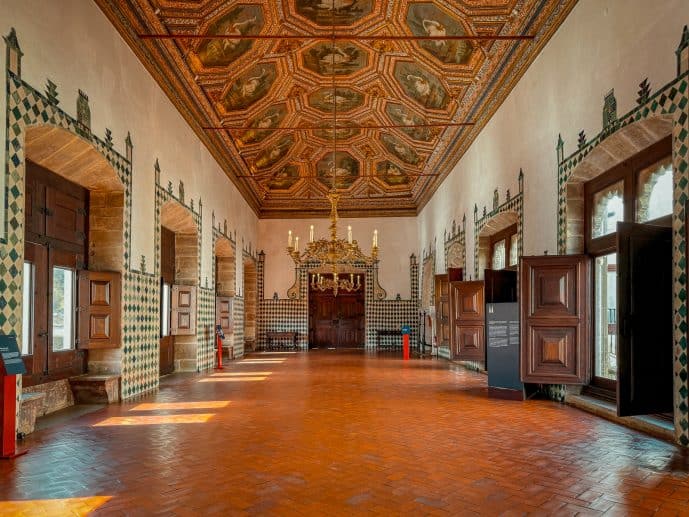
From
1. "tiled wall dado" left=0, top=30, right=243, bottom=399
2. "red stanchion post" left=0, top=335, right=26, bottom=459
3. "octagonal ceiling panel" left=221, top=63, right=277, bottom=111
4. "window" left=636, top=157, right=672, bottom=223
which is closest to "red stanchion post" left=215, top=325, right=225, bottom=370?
"tiled wall dado" left=0, top=30, right=243, bottom=399

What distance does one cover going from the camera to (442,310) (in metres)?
15.2

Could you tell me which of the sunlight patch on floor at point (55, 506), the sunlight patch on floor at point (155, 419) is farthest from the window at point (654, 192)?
the sunlight patch on floor at point (55, 506)

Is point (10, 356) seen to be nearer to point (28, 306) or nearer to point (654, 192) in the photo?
point (28, 306)

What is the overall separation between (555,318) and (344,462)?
430 centimetres

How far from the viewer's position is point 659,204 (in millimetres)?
6484

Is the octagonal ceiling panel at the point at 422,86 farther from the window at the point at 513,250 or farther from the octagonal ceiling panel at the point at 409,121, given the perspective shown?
the window at the point at 513,250

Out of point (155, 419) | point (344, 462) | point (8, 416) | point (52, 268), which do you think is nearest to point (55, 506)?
point (8, 416)

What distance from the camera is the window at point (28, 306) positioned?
7.06 m

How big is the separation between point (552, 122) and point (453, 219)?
7.19m

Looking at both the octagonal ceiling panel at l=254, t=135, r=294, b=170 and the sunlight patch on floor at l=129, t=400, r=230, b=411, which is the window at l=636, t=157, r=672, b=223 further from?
the octagonal ceiling panel at l=254, t=135, r=294, b=170

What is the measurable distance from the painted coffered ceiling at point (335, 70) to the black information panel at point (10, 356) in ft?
16.1

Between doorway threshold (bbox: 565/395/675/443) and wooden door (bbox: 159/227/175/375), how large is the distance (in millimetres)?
7933

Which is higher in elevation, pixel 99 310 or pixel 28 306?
pixel 28 306

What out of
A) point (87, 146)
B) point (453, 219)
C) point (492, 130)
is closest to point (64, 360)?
point (87, 146)
